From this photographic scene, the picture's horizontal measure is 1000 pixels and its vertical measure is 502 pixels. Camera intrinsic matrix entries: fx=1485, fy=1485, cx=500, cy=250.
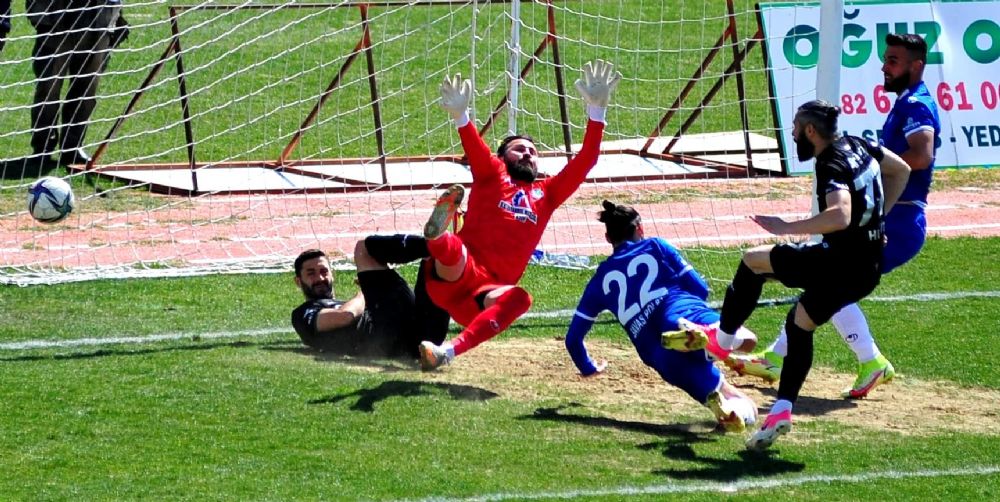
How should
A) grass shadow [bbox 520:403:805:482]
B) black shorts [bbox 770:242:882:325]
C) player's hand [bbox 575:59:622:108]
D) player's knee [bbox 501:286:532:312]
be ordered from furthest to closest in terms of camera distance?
player's hand [bbox 575:59:622:108] < player's knee [bbox 501:286:532:312] < black shorts [bbox 770:242:882:325] < grass shadow [bbox 520:403:805:482]

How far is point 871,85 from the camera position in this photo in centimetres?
1577

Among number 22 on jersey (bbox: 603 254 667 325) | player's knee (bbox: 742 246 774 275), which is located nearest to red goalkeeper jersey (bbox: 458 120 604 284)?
number 22 on jersey (bbox: 603 254 667 325)

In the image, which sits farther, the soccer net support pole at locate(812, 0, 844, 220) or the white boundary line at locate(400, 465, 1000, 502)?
the soccer net support pole at locate(812, 0, 844, 220)

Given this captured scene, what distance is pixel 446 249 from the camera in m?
8.49

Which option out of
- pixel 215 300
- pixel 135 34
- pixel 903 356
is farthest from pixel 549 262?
pixel 135 34

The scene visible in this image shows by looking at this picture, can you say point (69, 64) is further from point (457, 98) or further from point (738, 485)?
point (738, 485)

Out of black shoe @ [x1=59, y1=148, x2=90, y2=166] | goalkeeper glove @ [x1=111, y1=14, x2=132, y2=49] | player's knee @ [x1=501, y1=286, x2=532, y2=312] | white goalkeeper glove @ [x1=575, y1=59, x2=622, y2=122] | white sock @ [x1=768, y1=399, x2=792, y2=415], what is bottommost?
white sock @ [x1=768, y1=399, x2=792, y2=415]

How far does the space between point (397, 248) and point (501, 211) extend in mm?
680

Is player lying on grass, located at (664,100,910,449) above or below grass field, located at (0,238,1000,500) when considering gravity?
above

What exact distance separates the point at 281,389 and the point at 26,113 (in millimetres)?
9384

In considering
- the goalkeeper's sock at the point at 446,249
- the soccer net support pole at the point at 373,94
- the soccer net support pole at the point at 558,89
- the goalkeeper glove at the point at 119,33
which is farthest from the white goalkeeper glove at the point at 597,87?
the goalkeeper glove at the point at 119,33

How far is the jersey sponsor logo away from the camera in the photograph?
360 inches

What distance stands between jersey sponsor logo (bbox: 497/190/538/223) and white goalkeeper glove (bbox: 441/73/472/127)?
557 millimetres

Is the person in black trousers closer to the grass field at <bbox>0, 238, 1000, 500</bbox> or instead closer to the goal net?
the goal net
